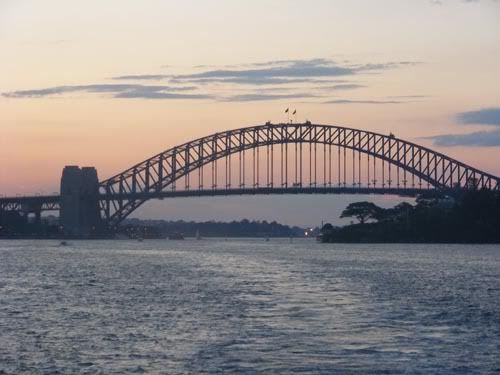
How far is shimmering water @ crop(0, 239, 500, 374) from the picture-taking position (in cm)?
3041

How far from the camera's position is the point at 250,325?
1505 inches

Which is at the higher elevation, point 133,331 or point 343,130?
point 343,130

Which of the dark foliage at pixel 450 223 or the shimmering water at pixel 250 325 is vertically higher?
the dark foliage at pixel 450 223

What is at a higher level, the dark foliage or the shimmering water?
the dark foliage

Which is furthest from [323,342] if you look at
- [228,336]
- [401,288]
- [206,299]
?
[401,288]

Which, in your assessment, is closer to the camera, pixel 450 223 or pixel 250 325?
pixel 250 325

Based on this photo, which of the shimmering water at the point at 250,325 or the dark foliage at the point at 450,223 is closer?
the shimmering water at the point at 250,325

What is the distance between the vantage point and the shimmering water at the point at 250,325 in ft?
99.8

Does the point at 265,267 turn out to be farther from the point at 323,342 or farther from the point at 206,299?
the point at 323,342

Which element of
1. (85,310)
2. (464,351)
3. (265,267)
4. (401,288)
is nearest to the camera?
(464,351)

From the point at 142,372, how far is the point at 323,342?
6259 mm

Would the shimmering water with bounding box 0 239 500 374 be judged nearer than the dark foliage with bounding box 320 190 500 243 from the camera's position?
Yes

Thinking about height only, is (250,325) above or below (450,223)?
below

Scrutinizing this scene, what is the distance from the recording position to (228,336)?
35281mm
